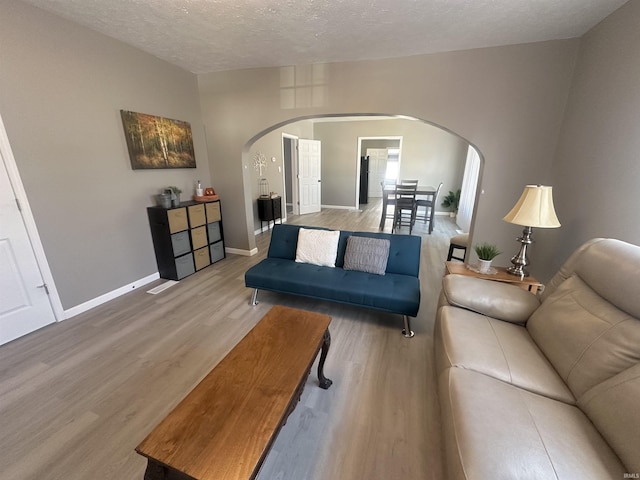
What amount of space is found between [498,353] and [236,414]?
127 centimetres

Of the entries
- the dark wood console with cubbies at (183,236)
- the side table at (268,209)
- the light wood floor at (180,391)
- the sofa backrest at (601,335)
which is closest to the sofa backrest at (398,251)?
the light wood floor at (180,391)

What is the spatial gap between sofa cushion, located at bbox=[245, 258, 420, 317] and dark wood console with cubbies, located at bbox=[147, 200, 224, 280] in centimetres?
123

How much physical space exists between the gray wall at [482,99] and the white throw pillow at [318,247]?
1627mm

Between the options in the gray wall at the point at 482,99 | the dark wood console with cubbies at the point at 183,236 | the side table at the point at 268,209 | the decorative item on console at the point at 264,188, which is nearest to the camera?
the gray wall at the point at 482,99

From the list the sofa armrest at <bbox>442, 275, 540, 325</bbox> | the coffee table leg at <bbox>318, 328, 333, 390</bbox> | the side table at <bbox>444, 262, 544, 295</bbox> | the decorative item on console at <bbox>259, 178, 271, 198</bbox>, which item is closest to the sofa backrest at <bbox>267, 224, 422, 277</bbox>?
the side table at <bbox>444, 262, 544, 295</bbox>

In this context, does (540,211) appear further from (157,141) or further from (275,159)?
(275,159)

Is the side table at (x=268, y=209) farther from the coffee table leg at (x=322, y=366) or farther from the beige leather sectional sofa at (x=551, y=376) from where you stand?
the beige leather sectional sofa at (x=551, y=376)

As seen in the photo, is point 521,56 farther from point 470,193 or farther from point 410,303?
point 470,193

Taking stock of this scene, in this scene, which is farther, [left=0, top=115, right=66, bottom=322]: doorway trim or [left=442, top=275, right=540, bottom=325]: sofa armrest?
[left=0, top=115, right=66, bottom=322]: doorway trim

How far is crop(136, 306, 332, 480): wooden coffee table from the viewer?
0.81 metres

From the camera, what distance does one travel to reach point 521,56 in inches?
98.9

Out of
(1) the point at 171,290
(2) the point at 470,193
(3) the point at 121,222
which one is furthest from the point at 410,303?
(2) the point at 470,193

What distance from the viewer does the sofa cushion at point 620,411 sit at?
0.81m

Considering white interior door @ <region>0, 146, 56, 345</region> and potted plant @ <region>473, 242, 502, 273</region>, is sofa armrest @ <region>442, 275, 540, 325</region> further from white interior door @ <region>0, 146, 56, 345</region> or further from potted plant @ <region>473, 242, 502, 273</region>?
white interior door @ <region>0, 146, 56, 345</region>
